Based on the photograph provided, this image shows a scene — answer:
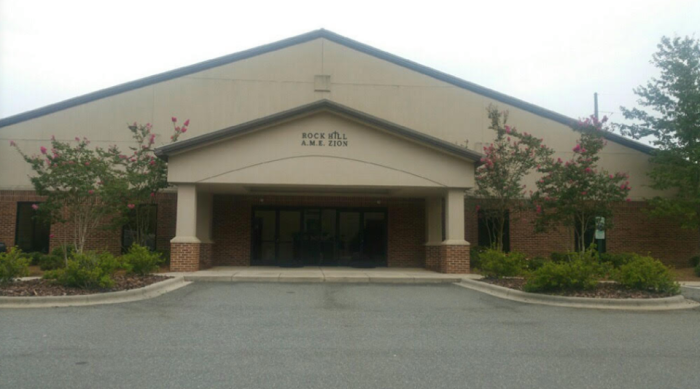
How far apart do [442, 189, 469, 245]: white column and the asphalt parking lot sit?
7.23 m

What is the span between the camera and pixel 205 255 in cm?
2184

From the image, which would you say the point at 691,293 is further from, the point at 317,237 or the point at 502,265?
the point at 317,237

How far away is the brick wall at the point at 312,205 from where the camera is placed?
23644 millimetres

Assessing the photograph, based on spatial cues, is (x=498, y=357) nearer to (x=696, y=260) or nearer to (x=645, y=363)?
(x=645, y=363)

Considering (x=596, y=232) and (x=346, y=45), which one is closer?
(x=596, y=232)

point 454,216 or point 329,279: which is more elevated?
point 454,216

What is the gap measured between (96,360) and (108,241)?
17157 mm

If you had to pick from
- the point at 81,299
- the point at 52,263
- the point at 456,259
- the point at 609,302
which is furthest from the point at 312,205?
the point at 609,302

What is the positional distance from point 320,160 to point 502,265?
6.75 m

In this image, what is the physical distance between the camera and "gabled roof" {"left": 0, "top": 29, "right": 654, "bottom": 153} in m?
23.8

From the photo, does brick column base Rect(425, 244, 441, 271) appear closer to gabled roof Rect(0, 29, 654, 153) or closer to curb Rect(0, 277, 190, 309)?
gabled roof Rect(0, 29, 654, 153)

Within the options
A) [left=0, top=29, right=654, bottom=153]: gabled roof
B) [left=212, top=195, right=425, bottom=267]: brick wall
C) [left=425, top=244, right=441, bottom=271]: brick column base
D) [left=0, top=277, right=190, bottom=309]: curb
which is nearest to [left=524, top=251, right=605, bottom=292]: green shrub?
[left=425, top=244, right=441, bottom=271]: brick column base

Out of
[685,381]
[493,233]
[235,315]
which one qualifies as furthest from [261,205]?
[685,381]

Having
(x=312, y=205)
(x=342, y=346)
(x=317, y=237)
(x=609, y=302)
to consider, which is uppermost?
(x=312, y=205)
